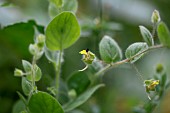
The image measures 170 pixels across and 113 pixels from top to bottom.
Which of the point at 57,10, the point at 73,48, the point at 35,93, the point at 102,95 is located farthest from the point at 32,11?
the point at 35,93

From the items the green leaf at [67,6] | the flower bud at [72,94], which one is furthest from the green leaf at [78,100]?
the green leaf at [67,6]

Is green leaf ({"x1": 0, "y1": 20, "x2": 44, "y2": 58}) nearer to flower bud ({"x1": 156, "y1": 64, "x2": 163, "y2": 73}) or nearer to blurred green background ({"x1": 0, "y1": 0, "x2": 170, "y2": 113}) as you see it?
blurred green background ({"x1": 0, "y1": 0, "x2": 170, "y2": 113})

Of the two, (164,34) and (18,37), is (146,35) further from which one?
(18,37)

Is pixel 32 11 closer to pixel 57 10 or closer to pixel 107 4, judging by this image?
pixel 107 4

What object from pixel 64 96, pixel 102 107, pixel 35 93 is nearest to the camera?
pixel 35 93

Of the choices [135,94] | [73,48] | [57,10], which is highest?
[57,10]

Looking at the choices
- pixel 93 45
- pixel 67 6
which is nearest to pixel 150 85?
pixel 67 6

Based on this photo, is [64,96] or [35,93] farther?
[64,96]
